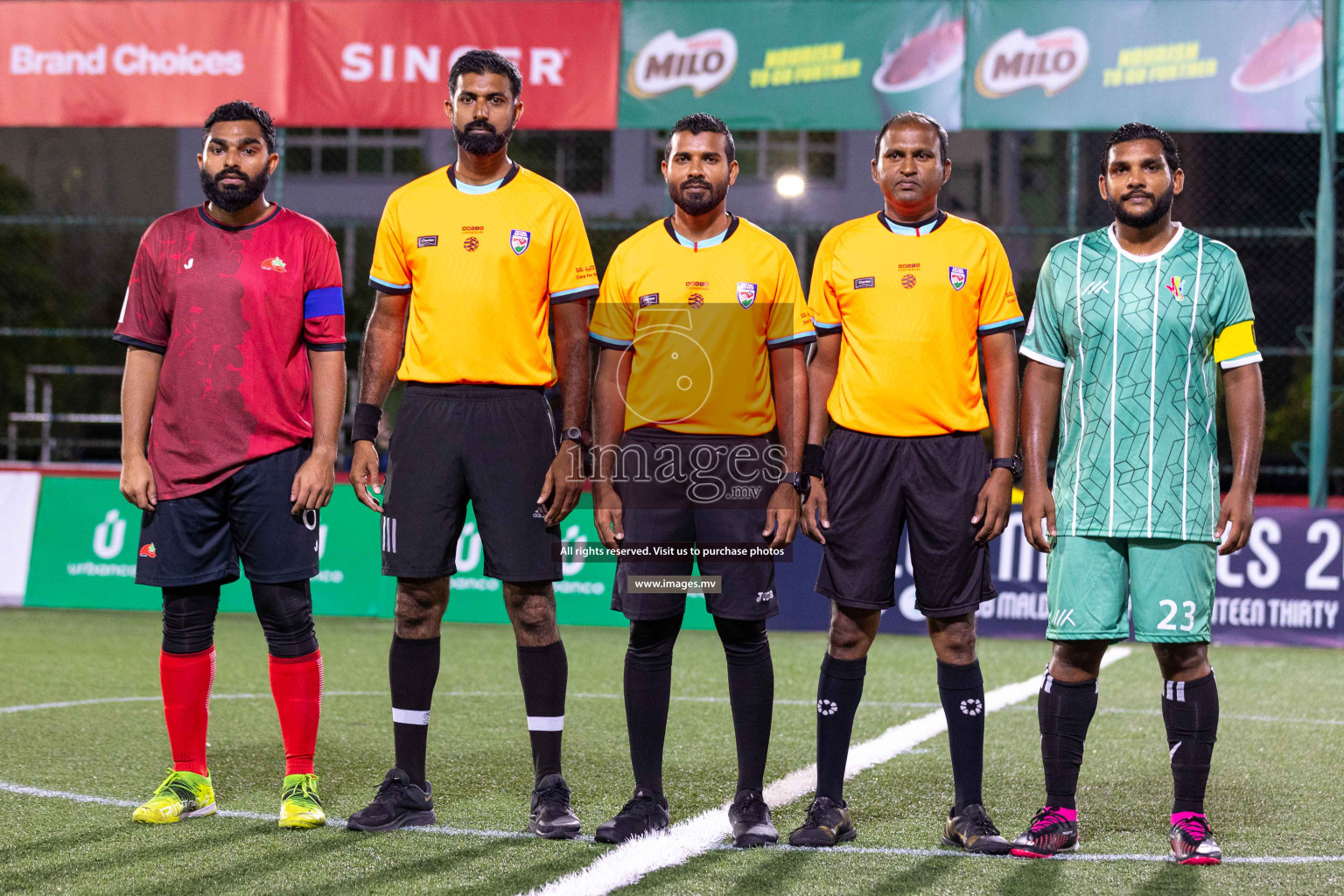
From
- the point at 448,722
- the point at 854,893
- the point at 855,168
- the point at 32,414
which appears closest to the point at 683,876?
the point at 854,893

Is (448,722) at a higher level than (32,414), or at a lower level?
lower

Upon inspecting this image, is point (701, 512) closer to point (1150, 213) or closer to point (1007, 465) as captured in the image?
point (1007, 465)

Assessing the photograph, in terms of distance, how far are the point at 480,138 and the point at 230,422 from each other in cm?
119

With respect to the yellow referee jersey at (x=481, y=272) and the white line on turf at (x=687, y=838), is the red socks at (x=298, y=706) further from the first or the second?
the white line on turf at (x=687, y=838)

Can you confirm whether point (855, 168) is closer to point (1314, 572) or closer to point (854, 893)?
point (1314, 572)

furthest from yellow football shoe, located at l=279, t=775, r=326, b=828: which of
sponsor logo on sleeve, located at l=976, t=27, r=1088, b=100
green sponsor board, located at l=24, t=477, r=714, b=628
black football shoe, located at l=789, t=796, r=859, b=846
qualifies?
sponsor logo on sleeve, located at l=976, t=27, r=1088, b=100

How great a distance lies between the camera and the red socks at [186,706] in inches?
179

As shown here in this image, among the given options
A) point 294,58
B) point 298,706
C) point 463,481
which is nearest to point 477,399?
point 463,481

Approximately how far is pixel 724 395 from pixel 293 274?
1441mm

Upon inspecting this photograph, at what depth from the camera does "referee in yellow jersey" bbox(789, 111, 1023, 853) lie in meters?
4.20

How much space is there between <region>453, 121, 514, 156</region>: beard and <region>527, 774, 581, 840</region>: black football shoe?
6.40 feet

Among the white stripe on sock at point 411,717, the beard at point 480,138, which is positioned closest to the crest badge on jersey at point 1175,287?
the beard at point 480,138

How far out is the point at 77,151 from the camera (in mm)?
21906

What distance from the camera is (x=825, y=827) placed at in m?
4.17
